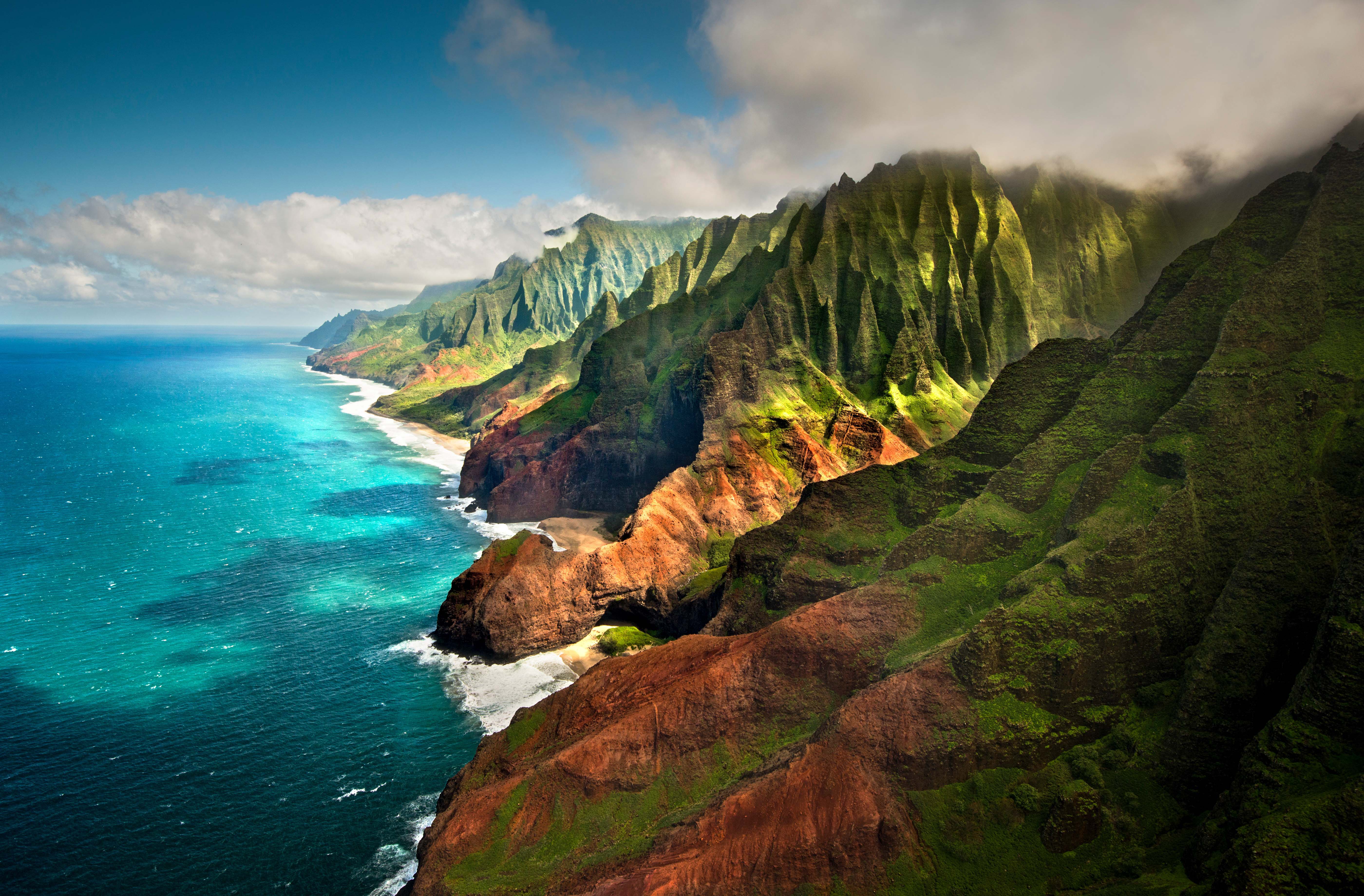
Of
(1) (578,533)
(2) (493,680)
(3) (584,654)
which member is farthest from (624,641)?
(1) (578,533)

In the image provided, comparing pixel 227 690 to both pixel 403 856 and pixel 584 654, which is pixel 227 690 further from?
pixel 584 654

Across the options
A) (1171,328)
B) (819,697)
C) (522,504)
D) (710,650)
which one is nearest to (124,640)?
(522,504)

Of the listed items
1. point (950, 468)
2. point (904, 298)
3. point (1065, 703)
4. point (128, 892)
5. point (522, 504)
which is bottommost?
point (128, 892)

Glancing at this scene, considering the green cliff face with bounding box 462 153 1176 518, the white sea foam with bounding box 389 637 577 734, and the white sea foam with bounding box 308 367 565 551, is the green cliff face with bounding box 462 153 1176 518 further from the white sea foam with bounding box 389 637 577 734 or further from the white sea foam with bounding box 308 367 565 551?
Result: the white sea foam with bounding box 389 637 577 734

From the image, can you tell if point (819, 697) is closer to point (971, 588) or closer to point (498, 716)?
point (971, 588)

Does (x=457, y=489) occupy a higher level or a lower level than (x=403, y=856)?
higher

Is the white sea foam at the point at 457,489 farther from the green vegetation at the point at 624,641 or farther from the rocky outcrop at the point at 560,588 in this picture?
the green vegetation at the point at 624,641

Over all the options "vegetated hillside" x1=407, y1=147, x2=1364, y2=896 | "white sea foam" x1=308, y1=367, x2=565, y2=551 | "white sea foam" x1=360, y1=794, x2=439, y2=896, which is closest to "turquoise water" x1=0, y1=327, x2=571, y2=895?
"white sea foam" x1=360, y1=794, x2=439, y2=896
